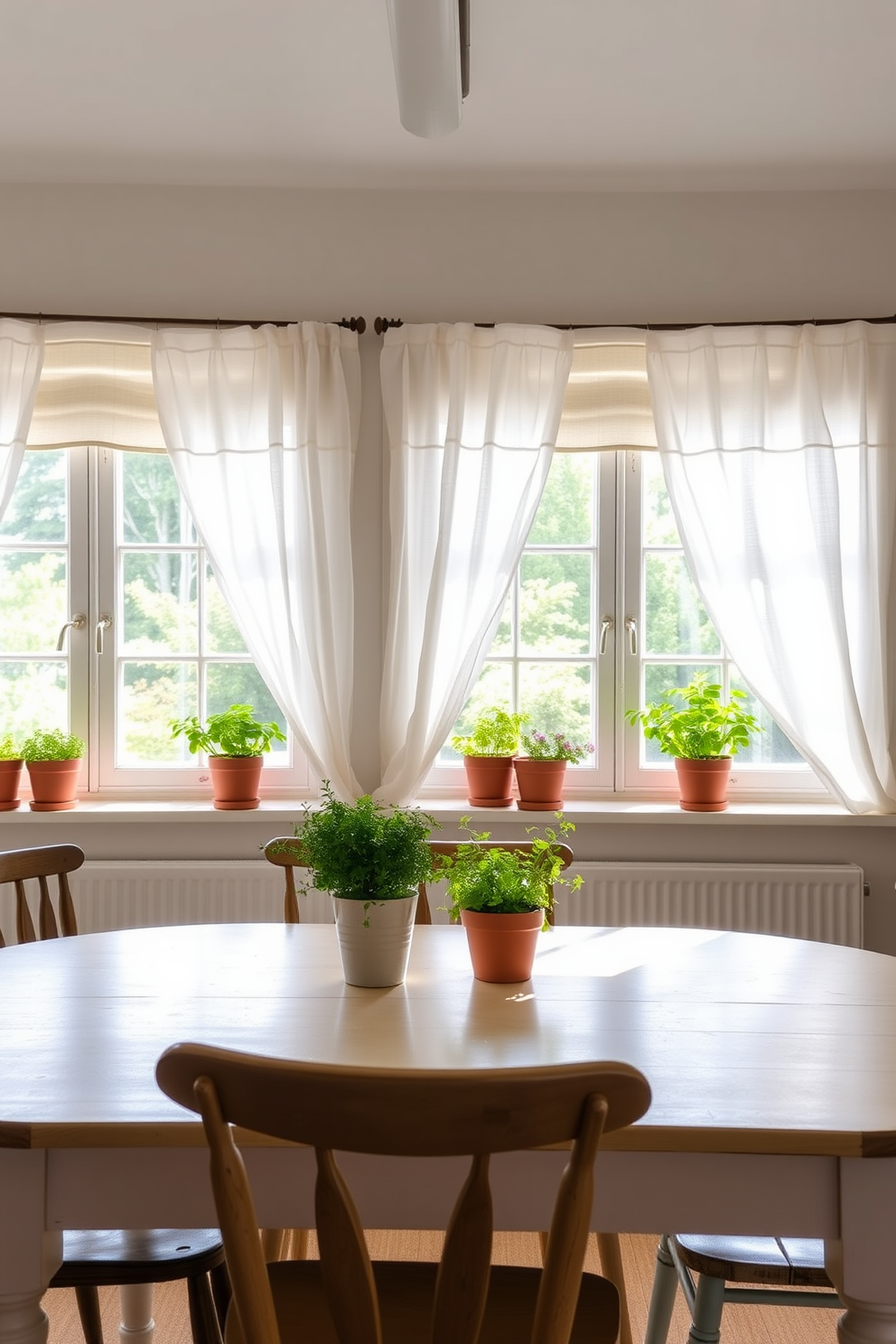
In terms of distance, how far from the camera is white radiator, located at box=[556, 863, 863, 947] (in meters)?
3.46

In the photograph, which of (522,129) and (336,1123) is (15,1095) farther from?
(522,129)

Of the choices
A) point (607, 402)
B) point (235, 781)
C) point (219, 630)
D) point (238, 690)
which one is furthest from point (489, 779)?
point (607, 402)

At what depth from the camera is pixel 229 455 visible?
11.6ft

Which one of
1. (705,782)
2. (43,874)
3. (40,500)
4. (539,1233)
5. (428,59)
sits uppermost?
(428,59)

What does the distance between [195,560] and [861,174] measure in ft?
8.35

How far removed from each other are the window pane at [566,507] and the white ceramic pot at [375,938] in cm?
217

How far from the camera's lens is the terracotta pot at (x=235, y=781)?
354 centimetres

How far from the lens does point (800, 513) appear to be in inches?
138

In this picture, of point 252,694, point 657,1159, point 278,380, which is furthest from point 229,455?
point 657,1159

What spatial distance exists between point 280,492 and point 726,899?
1.92 meters

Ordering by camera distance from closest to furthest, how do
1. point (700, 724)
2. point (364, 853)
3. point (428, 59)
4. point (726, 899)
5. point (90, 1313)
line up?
point (364, 853), point (90, 1313), point (428, 59), point (726, 899), point (700, 724)

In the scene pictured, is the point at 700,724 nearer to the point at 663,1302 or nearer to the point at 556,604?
the point at 556,604

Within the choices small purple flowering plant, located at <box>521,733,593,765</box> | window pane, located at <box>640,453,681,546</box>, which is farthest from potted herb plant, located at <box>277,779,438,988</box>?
window pane, located at <box>640,453,681,546</box>

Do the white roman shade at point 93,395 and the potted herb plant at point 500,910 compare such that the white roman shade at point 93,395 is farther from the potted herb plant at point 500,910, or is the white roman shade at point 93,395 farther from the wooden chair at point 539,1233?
the potted herb plant at point 500,910
